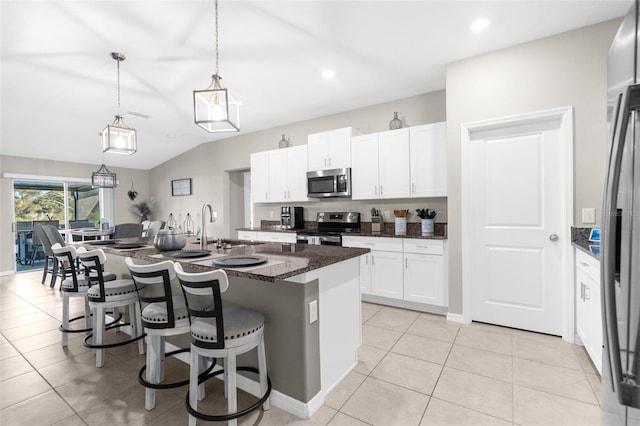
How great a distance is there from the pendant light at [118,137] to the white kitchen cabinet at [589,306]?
436cm

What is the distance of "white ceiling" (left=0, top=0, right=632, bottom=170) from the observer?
249 cm

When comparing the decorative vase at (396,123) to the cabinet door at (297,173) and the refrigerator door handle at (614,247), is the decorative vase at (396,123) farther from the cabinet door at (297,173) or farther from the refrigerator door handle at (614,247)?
the refrigerator door handle at (614,247)

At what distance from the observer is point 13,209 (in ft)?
20.2

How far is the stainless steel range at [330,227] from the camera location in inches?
165

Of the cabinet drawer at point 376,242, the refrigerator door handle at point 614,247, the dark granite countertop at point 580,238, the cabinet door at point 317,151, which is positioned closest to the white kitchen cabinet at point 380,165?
the cabinet door at point 317,151

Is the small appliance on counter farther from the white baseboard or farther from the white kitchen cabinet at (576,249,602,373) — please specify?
the white kitchen cabinet at (576,249,602,373)

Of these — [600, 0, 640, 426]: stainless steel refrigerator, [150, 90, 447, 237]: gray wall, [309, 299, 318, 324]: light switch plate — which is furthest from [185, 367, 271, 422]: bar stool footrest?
→ [150, 90, 447, 237]: gray wall

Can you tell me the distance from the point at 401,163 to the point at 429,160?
1.18 ft

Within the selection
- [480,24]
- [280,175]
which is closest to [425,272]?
[480,24]

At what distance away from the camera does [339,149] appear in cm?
441

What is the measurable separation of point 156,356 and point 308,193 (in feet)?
10.5

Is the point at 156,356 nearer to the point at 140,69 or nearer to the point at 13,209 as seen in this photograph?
the point at 140,69

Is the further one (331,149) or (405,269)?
(331,149)

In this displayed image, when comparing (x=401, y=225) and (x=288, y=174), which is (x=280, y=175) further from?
(x=401, y=225)
